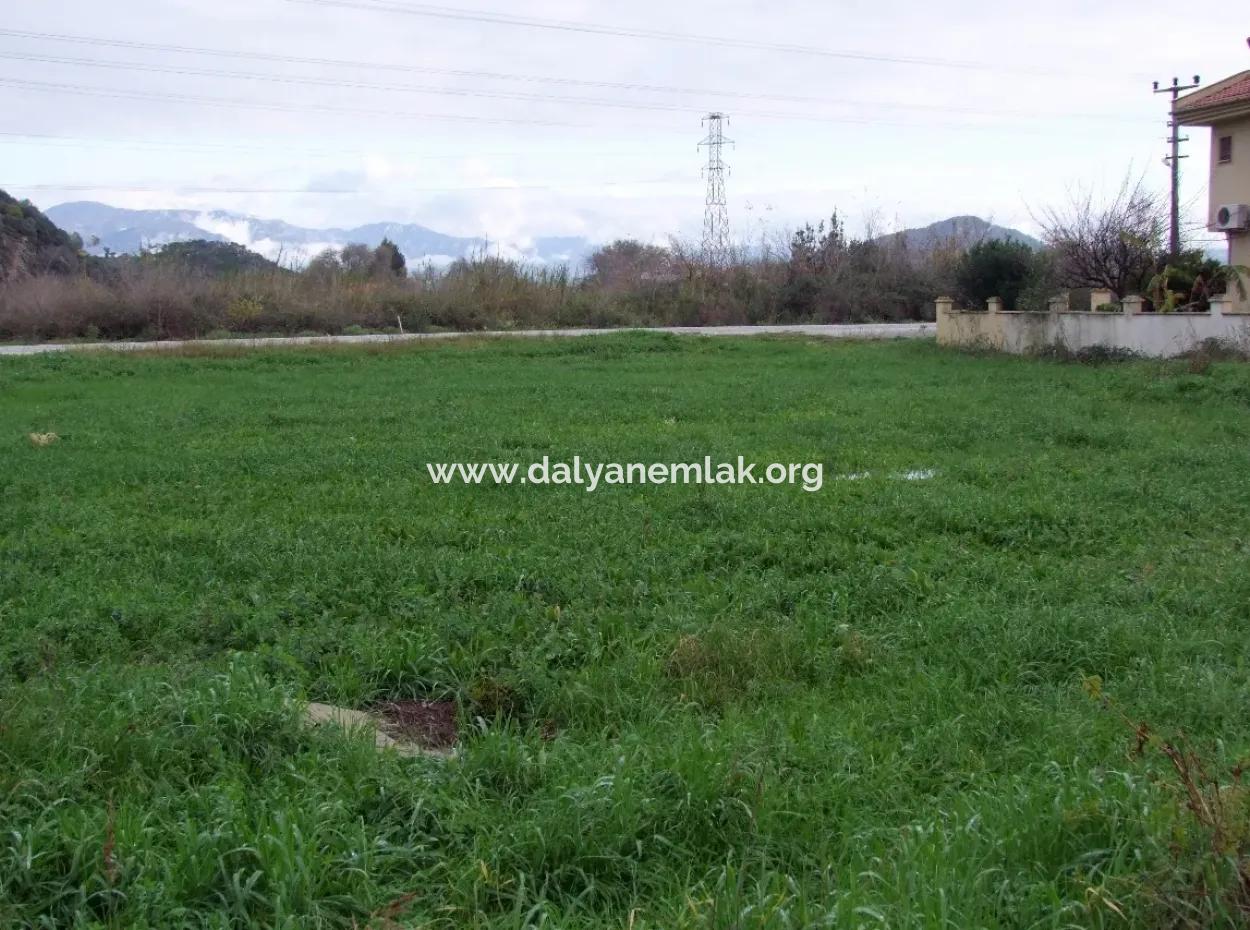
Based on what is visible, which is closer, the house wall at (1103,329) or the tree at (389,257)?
the house wall at (1103,329)

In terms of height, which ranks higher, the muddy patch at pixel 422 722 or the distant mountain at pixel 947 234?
the distant mountain at pixel 947 234

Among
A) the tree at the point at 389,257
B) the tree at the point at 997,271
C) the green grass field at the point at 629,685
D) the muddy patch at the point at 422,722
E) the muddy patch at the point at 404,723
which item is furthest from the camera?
the tree at the point at 389,257

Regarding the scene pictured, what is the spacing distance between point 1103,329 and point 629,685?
15.6m

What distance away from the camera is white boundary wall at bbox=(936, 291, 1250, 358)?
1584 cm

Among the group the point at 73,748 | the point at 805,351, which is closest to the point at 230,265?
the point at 805,351

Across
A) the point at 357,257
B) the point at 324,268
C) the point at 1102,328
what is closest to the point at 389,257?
the point at 357,257

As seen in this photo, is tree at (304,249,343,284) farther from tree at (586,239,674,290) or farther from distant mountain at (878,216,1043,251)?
distant mountain at (878,216,1043,251)

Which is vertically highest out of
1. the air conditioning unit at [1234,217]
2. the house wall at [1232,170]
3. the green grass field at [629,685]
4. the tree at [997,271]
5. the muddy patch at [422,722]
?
the house wall at [1232,170]

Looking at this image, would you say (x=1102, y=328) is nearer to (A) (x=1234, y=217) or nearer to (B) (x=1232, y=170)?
(A) (x=1234, y=217)

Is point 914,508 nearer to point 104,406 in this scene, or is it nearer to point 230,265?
point 104,406

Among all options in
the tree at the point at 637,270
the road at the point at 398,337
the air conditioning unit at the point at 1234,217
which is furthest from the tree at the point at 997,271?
the tree at the point at 637,270

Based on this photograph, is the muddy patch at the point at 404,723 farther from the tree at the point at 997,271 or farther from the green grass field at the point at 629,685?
the tree at the point at 997,271

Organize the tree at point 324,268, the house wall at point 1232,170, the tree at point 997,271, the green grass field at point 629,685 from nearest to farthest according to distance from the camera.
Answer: the green grass field at point 629,685 < the house wall at point 1232,170 < the tree at point 997,271 < the tree at point 324,268

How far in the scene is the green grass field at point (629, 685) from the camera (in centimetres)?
253
